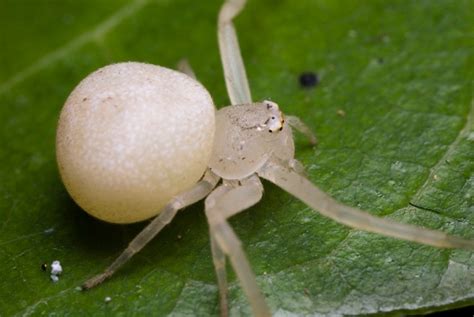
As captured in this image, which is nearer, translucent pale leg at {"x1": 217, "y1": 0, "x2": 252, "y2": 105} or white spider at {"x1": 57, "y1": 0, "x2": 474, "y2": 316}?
white spider at {"x1": 57, "y1": 0, "x2": 474, "y2": 316}

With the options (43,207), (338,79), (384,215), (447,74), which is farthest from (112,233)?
(447,74)

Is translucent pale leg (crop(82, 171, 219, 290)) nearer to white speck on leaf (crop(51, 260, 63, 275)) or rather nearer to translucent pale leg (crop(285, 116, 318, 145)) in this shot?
white speck on leaf (crop(51, 260, 63, 275))

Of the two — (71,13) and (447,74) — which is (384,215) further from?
(71,13)

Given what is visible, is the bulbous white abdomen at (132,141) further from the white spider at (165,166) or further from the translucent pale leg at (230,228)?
the translucent pale leg at (230,228)

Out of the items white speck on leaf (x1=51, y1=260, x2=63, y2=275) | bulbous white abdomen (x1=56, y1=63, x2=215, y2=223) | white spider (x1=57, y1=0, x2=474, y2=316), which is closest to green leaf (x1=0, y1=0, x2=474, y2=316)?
white speck on leaf (x1=51, y1=260, x2=63, y2=275)

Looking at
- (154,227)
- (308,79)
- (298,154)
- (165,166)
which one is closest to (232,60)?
(308,79)
